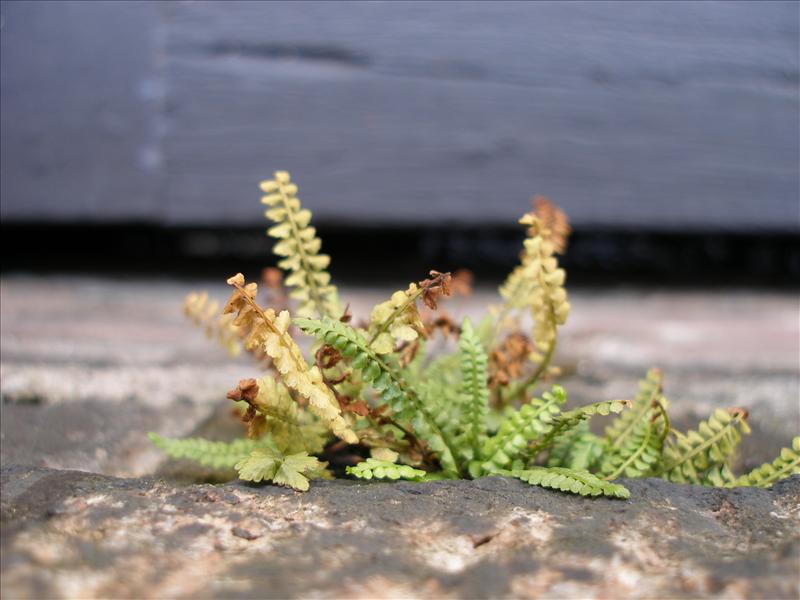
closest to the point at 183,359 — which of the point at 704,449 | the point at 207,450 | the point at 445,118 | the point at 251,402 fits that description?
the point at 207,450

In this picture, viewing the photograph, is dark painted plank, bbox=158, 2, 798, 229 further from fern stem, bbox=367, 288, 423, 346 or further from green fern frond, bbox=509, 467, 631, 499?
green fern frond, bbox=509, 467, 631, 499

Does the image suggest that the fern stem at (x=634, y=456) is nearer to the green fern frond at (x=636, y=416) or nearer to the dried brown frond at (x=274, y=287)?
the green fern frond at (x=636, y=416)

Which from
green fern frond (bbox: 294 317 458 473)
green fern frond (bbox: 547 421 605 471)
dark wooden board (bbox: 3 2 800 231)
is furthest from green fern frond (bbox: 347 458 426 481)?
dark wooden board (bbox: 3 2 800 231)

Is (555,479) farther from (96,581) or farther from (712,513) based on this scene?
(96,581)

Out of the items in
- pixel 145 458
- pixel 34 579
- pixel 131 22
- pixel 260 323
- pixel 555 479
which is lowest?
pixel 145 458

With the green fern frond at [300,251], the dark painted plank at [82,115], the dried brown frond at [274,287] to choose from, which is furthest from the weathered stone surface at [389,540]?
the dark painted plank at [82,115]

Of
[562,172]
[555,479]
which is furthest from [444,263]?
[555,479]

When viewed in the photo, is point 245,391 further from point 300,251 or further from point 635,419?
point 635,419
